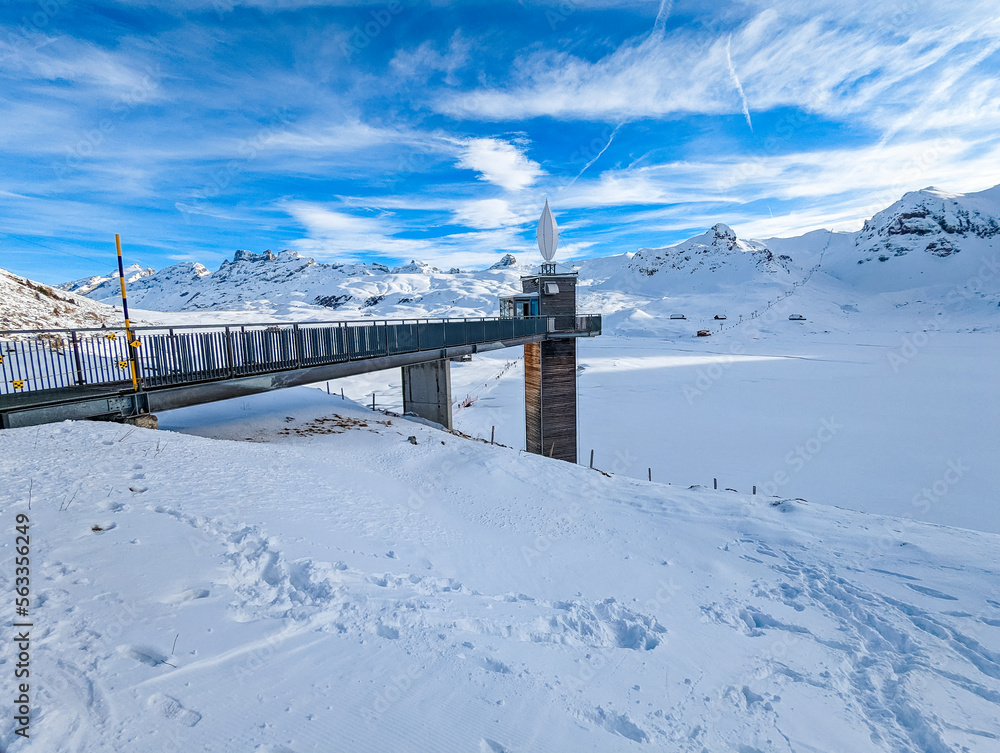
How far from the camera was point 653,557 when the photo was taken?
8211 millimetres

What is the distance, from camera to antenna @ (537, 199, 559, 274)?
2745 cm

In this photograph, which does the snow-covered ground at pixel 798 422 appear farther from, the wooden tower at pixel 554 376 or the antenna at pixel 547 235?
the antenna at pixel 547 235

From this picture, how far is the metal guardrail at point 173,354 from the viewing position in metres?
10.2

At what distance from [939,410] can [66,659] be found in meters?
49.0

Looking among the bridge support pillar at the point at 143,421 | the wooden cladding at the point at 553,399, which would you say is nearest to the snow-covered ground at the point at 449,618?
the bridge support pillar at the point at 143,421

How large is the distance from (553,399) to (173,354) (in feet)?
58.8

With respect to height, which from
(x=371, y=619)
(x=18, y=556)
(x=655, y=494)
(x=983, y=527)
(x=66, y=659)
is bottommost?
(x=983, y=527)

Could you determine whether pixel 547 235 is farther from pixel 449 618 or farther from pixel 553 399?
pixel 449 618

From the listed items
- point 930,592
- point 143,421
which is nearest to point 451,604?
point 930,592

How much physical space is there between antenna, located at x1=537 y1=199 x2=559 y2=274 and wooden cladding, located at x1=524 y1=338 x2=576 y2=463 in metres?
6.18

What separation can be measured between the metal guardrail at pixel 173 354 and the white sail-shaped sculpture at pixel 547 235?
14.1 m

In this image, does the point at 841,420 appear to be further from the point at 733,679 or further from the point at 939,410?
the point at 733,679

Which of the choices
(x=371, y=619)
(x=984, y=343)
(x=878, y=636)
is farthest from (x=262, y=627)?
(x=984, y=343)

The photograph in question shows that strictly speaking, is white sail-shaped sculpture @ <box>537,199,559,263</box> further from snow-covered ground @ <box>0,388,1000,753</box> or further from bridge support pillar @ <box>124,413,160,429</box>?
bridge support pillar @ <box>124,413,160,429</box>
